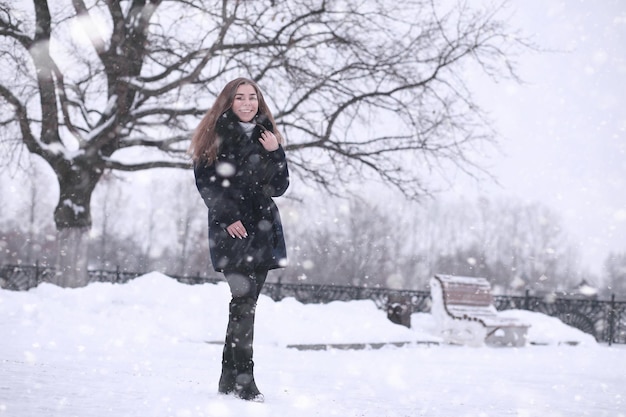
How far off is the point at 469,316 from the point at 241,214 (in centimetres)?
868

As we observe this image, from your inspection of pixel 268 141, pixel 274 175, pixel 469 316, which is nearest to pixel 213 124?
pixel 268 141

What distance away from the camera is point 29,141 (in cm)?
1159

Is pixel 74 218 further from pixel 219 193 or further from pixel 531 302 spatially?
pixel 531 302

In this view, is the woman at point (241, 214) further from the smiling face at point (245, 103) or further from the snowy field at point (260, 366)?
the snowy field at point (260, 366)

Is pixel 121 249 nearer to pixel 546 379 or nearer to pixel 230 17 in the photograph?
pixel 230 17

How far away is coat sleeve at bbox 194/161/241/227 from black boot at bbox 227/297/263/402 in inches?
20.6

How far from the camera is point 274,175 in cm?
371

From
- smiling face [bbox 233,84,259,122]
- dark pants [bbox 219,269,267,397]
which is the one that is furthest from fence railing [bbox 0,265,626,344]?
smiling face [bbox 233,84,259,122]

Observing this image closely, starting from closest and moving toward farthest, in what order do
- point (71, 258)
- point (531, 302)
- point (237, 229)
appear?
point (237, 229), point (71, 258), point (531, 302)

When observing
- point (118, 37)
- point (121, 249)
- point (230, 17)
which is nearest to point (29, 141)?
point (118, 37)

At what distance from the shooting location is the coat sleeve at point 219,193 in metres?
3.58

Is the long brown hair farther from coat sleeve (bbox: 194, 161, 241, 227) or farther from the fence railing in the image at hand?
the fence railing

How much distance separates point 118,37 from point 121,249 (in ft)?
204

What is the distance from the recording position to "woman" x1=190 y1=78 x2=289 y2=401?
3.63 meters
